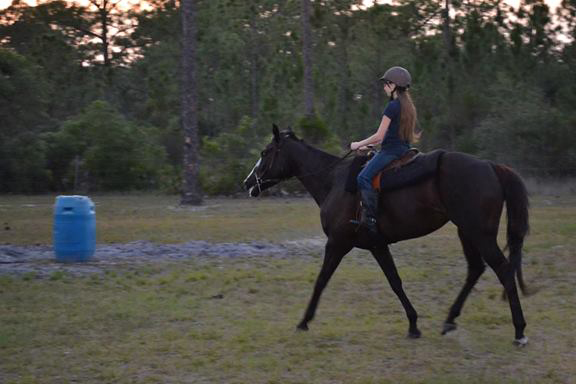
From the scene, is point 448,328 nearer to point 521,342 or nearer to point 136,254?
point 521,342

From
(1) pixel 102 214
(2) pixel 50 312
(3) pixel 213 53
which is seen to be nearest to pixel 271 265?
(2) pixel 50 312

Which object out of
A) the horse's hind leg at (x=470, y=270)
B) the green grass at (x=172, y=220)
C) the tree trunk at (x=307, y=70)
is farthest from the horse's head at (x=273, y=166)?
the tree trunk at (x=307, y=70)

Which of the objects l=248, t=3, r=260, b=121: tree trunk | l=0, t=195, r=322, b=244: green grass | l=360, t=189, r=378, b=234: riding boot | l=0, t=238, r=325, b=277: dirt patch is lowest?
l=0, t=238, r=325, b=277: dirt patch

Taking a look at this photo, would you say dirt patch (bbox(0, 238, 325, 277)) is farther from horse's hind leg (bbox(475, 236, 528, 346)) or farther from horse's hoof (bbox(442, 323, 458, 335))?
horse's hind leg (bbox(475, 236, 528, 346))

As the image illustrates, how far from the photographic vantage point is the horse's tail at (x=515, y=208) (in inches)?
317

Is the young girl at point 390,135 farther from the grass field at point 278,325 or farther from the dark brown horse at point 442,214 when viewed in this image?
the grass field at point 278,325

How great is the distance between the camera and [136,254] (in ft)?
47.8

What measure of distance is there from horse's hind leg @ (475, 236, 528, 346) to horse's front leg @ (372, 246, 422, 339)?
3.39ft

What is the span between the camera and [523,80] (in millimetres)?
34000

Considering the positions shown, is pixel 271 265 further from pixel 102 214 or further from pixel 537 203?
pixel 537 203

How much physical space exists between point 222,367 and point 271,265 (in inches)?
247

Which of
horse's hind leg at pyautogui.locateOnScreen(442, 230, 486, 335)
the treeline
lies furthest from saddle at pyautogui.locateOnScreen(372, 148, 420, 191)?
the treeline

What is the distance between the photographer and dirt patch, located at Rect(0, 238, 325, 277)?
1290 cm

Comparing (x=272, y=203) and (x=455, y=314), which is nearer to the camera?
(x=455, y=314)
